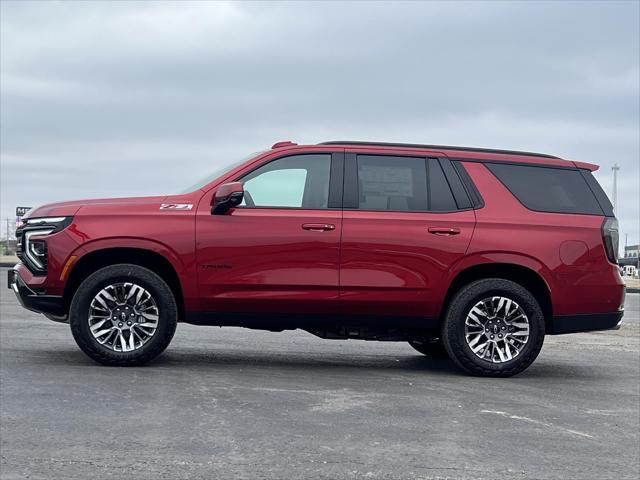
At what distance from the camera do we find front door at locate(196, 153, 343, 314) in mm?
7773

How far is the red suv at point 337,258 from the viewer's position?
7742 millimetres

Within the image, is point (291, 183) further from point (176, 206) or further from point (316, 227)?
point (176, 206)

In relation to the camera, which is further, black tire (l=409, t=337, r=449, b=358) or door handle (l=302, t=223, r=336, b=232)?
black tire (l=409, t=337, r=449, b=358)

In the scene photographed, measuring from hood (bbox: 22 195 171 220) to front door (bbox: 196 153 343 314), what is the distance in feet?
1.70

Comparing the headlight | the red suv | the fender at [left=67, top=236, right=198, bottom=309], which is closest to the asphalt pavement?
the red suv

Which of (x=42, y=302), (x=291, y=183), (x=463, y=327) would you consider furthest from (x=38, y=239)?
(x=463, y=327)

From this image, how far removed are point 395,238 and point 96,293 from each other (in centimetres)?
256

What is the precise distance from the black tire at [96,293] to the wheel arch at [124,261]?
0.22m

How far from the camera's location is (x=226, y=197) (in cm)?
768

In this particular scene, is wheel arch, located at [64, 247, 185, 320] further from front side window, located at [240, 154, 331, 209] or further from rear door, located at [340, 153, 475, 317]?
rear door, located at [340, 153, 475, 317]

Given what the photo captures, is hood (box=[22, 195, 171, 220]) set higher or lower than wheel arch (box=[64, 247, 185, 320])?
higher

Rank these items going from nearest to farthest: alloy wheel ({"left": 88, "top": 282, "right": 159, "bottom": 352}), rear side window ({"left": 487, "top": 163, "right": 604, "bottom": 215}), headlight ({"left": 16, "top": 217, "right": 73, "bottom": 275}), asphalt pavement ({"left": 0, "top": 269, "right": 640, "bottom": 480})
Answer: asphalt pavement ({"left": 0, "top": 269, "right": 640, "bottom": 480}) → alloy wheel ({"left": 88, "top": 282, "right": 159, "bottom": 352}) → headlight ({"left": 16, "top": 217, "right": 73, "bottom": 275}) → rear side window ({"left": 487, "top": 163, "right": 604, "bottom": 215})

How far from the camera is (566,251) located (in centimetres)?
815

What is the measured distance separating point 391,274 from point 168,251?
6.26ft
